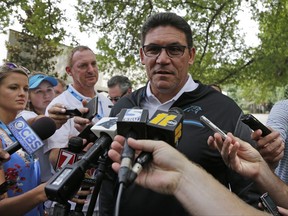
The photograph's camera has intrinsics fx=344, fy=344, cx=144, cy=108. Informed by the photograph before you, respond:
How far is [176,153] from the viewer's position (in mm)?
1300

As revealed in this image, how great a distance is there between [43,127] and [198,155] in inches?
38.1

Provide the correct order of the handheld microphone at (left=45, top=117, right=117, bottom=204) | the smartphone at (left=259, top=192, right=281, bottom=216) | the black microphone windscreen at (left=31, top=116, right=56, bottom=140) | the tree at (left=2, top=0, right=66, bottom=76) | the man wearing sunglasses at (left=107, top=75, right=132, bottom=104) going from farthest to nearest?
the tree at (left=2, top=0, right=66, bottom=76)
the man wearing sunglasses at (left=107, top=75, right=132, bottom=104)
the black microphone windscreen at (left=31, top=116, right=56, bottom=140)
the smartphone at (left=259, top=192, right=281, bottom=216)
the handheld microphone at (left=45, top=117, right=117, bottom=204)

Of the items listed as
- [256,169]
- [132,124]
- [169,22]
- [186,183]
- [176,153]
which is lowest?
[256,169]

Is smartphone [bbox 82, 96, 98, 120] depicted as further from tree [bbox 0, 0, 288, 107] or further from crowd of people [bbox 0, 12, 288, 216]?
tree [bbox 0, 0, 288, 107]

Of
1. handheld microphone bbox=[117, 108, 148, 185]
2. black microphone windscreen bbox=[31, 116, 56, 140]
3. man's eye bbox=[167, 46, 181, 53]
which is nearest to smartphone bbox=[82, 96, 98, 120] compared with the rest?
black microphone windscreen bbox=[31, 116, 56, 140]

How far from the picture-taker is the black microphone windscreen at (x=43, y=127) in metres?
2.13

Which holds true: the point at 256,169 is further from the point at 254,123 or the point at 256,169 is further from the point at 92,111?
the point at 92,111

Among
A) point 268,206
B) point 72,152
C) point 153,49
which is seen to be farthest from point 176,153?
point 153,49

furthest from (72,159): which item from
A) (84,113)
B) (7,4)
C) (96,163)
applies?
(7,4)

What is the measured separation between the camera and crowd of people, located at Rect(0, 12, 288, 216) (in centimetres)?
130

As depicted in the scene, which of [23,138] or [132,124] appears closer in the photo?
[132,124]

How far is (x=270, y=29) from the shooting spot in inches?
345

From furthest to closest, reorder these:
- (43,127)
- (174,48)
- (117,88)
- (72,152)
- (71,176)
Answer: (117,88)
(174,48)
(43,127)
(72,152)
(71,176)

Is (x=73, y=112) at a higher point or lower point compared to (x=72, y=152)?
higher
